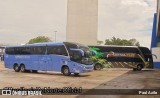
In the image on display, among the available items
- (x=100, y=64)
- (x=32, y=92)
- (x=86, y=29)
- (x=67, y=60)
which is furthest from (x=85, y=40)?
(x=32, y=92)

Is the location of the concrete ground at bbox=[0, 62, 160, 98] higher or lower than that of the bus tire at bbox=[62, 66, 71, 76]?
lower

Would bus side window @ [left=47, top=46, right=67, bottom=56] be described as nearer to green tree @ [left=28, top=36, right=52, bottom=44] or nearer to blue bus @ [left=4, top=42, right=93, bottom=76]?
blue bus @ [left=4, top=42, right=93, bottom=76]

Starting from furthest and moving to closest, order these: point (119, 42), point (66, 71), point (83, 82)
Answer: point (119, 42) < point (66, 71) < point (83, 82)

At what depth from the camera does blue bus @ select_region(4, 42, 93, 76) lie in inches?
831

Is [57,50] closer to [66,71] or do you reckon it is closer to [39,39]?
[66,71]

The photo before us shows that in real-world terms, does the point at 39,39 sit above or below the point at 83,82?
above

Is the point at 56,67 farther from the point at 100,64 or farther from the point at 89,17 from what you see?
the point at 89,17

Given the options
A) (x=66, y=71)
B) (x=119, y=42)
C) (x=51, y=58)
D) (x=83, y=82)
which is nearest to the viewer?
(x=83, y=82)

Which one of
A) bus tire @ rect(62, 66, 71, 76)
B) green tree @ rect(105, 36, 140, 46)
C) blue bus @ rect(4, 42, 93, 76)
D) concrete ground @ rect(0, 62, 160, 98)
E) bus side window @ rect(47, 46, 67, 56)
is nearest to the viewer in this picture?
concrete ground @ rect(0, 62, 160, 98)

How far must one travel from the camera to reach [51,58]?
74.7ft

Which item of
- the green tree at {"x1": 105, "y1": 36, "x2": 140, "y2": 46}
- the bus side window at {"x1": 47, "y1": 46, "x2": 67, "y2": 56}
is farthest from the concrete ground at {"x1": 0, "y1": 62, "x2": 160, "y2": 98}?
the green tree at {"x1": 105, "y1": 36, "x2": 140, "y2": 46}

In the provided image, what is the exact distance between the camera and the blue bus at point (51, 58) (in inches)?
831

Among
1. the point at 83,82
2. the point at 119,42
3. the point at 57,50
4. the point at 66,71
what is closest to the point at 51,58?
the point at 57,50

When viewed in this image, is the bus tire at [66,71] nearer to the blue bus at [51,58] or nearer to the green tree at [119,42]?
the blue bus at [51,58]
